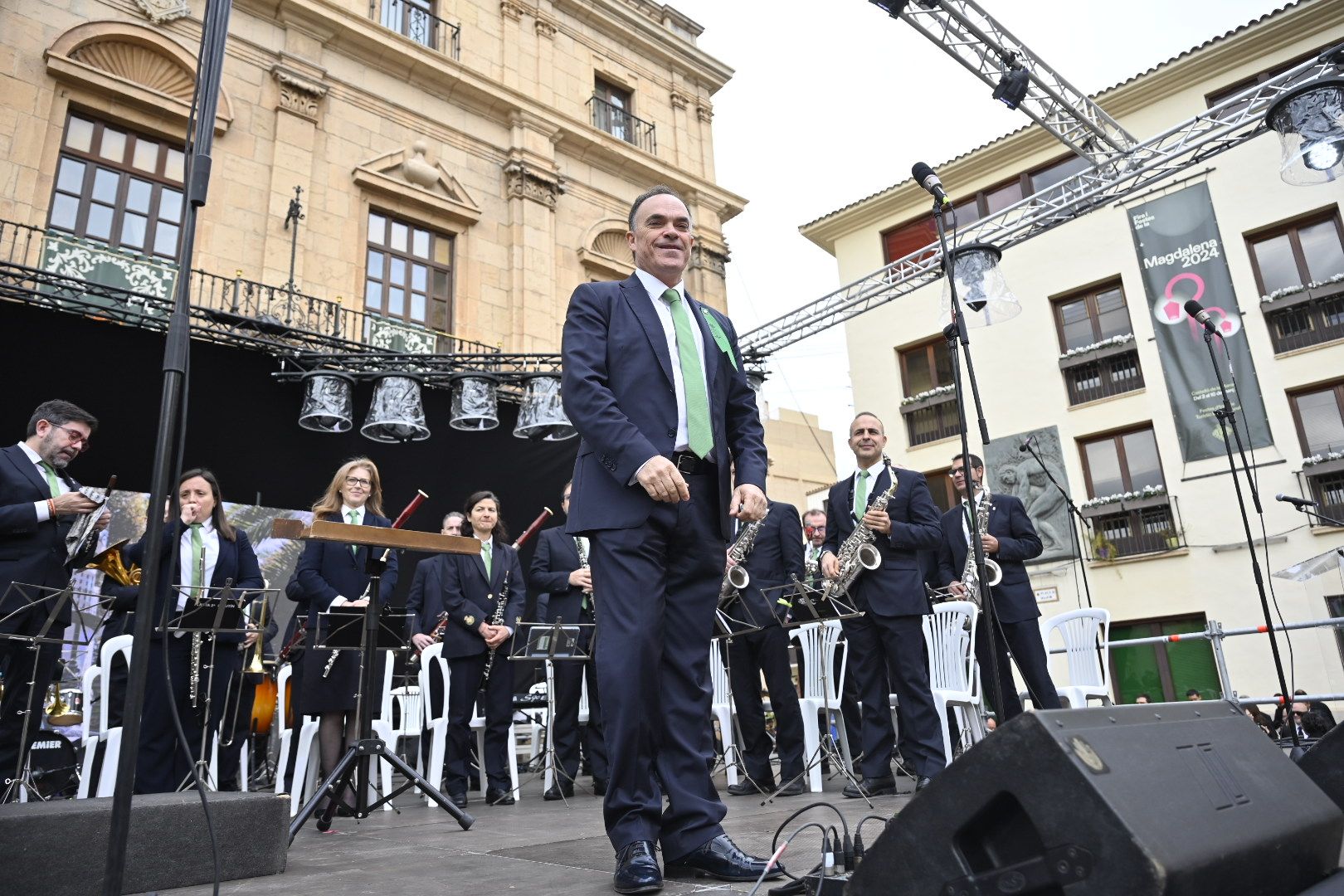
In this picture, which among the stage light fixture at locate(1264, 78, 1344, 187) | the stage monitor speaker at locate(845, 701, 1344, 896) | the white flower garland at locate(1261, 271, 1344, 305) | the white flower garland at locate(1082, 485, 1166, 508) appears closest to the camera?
the stage monitor speaker at locate(845, 701, 1344, 896)

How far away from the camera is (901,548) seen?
5.16 m

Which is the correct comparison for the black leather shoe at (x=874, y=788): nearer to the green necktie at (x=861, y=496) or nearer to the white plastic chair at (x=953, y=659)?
the white plastic chair at (x=953, y=659)

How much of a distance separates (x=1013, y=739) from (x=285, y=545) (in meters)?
9.93

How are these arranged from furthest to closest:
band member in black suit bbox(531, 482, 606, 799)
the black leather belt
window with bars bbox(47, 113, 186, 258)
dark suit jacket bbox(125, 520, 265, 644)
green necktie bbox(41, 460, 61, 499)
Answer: window with bars bbox(47, 113, 186, 258) → band member in black suit bbox(531, 482, 606, 799) → dark suit jacket bbox(125, 520, 265, 644) → green necktie bbox(41, 460, 61, 499) → the black leather belt

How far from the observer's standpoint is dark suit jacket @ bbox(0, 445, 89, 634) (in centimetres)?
426

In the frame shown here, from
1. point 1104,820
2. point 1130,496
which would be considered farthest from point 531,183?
point 1104,820

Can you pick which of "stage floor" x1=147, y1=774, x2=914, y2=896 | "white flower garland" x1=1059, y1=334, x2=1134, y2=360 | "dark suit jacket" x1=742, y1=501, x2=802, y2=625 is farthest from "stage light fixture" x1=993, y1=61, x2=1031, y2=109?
"white flower garland" x1=1059, y1=334, x2=1134, y2=360

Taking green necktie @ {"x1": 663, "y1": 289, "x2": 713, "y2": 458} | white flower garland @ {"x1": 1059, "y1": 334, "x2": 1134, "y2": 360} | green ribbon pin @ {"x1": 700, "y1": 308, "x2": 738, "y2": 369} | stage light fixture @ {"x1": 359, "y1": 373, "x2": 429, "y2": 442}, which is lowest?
green necktie @ {"x1": 663, "y1": 289, "x2": 713, "y2": 458}

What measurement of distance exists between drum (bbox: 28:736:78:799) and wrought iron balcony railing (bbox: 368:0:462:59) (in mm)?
11458

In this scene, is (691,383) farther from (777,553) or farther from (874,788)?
(777,553)

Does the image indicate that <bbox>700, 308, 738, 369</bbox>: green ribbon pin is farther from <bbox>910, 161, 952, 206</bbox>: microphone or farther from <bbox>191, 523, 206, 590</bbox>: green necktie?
<bbox>191, 523, 206, 590</bbox>: green necktie

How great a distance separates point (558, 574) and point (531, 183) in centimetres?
1001

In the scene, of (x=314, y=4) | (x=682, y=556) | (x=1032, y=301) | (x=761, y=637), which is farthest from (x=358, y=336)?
(x=1032, y=301)

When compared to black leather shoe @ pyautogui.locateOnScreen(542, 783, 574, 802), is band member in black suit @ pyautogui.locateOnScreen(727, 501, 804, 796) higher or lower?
higher
